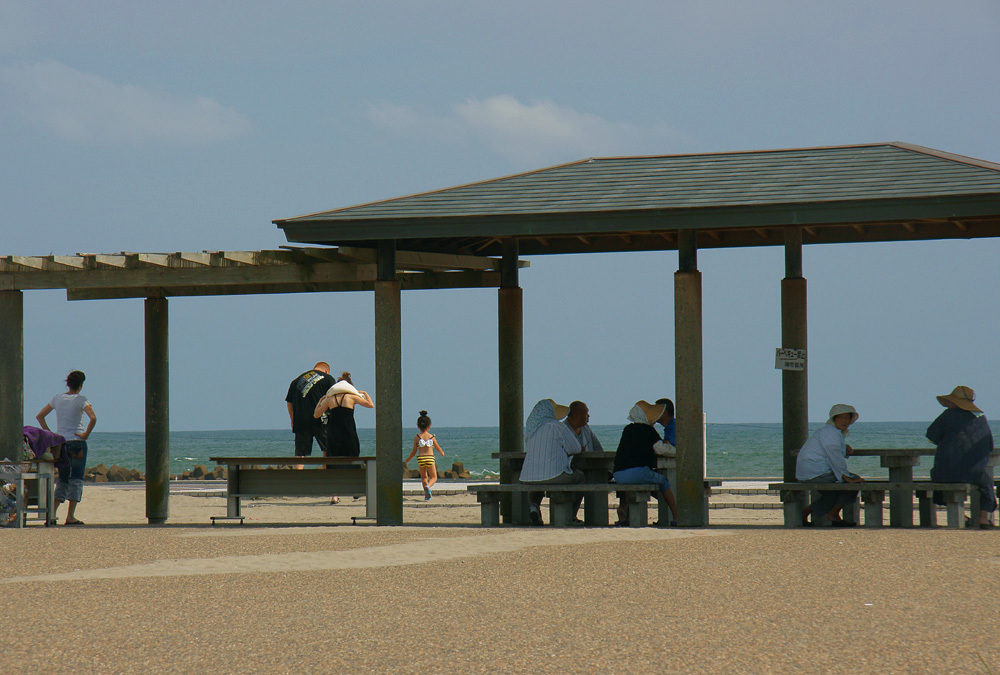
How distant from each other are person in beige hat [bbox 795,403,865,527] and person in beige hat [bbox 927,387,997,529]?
776 mm

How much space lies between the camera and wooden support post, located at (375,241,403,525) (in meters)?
11.6

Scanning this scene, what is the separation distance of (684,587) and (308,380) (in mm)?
9394

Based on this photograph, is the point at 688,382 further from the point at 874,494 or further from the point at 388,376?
the point at 388,376

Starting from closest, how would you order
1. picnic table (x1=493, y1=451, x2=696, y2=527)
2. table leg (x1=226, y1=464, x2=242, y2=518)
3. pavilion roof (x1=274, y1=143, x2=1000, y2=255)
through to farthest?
pavilion roof (x1=274, y1=143, x2=1000, y2=255) → picnic table (x1=493, y1=451, x2=696, y2=527) → table leg (x1=226, y1=464, x2=242, y2=518)

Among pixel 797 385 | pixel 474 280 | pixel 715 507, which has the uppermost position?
pixel 474 280

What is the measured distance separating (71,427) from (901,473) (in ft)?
27.8

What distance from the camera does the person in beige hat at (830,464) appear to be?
10.9 metres

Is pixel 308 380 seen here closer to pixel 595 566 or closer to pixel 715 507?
pixel 715 507

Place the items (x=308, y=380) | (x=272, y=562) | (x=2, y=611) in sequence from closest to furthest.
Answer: (x=2, y=611) → (x=272, y=562) → (x=308, y=380)

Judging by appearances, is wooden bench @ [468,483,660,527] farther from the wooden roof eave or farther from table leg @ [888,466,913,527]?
the wooden roof eave

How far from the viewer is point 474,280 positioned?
13891 millimetres

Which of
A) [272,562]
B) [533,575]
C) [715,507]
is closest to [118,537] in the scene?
[272,562]

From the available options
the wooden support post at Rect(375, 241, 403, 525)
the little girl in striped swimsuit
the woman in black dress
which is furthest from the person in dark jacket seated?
the little girl in striped swimsuit

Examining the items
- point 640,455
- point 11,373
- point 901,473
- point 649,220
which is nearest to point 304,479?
point 11,373
